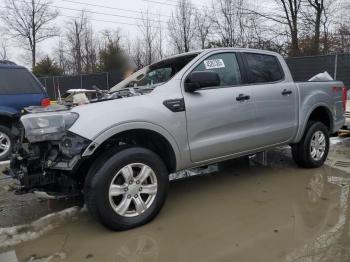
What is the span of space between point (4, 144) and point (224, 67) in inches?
193

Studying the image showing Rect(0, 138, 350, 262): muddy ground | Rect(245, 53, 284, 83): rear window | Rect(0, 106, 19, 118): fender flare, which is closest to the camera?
Rect(0, 138, 350, 262): muddy ground

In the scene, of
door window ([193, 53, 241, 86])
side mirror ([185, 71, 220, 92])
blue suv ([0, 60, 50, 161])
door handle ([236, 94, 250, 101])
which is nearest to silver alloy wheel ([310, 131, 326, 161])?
door handle ([236, 94, 250, 101])

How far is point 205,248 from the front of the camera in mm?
3283

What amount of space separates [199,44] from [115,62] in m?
6.65

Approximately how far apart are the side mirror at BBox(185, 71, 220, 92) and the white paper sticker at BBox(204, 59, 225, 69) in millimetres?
398

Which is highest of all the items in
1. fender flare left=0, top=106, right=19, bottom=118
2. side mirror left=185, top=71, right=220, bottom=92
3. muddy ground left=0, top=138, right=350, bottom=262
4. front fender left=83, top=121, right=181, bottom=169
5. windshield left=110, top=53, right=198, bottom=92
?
windshield left=110, top=53, right=198, bottom=92

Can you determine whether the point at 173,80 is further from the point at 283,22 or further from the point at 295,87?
the point at 283,22

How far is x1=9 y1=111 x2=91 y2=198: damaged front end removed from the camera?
3.36 m

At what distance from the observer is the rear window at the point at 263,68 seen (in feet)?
15.8

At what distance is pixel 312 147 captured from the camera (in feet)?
18.3

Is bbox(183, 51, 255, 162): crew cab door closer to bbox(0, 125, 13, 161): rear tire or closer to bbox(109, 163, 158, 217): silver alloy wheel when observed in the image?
bbox(109, 163, 158, 217): silver alloy wheel

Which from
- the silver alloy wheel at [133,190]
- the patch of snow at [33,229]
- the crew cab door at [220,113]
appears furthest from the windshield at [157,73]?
the patch of snow at [33,229]

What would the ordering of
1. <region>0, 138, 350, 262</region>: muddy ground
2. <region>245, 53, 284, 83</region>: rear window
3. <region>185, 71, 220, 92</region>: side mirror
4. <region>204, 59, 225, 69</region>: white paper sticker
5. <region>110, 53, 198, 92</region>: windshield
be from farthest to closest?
<region>245, 53, 284, 83</region>: rear window < <region>110, 53, 198, 92</region>: windshield < <region>204, 59, 225, 69</region>: white paper sticker < <region>185, 71, 220, 92</region>: side mirror < <region>0, 138, 350, 262</region>: muddy ground

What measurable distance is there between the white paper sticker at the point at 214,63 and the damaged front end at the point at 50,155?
1707 millimetres
